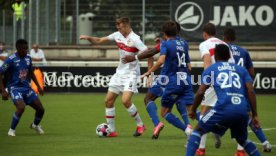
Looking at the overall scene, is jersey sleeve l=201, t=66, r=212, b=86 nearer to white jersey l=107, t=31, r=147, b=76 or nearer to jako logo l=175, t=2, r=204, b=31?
white jersey l=107, t=31, r=147, b=76

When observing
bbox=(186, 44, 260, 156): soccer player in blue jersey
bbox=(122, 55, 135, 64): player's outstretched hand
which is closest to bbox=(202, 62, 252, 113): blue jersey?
bbox=(186, 44, 260, 156): soccer player in blue jersey

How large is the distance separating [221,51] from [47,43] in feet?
73.5

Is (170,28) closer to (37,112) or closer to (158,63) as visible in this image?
(158,63)

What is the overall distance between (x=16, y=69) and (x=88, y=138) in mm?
2295

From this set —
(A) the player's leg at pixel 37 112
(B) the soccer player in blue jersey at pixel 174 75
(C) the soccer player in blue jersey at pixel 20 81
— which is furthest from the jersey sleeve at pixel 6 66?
(B) the soccer player in blue jersey at pixel 174 75

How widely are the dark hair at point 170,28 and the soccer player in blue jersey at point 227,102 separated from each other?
361cm

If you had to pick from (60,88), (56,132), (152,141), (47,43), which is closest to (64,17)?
(47,43)

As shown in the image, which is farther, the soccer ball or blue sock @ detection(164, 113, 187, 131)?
the soccer ball

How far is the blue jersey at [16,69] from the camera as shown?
16.5m

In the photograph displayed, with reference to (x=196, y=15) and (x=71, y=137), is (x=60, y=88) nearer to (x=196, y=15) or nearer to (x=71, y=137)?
(x=196, y=15)

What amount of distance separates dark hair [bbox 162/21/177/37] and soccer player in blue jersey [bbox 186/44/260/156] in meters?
3.61

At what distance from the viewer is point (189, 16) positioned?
31.5m

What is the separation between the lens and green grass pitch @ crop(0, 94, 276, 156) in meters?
13.5

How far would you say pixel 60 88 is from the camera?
30203 millimetres
